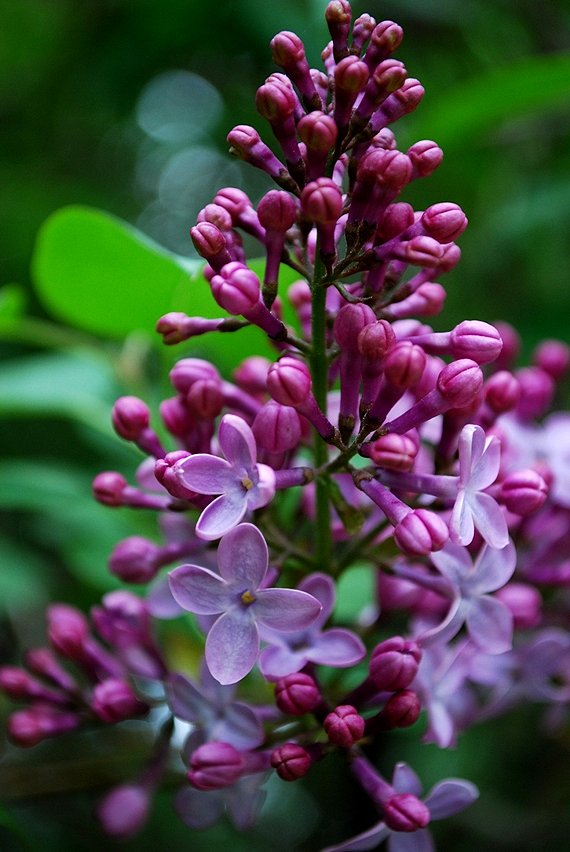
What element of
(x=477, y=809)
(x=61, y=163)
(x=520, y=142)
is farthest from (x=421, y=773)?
(x=61, y=163)

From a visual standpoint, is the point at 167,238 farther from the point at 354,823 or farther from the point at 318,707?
the point at 318,707

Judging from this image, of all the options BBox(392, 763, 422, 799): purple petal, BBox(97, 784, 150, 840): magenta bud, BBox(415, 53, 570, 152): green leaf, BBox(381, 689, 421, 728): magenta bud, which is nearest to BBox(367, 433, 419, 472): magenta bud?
BBox(381, 689, 421, 728): magenta bud

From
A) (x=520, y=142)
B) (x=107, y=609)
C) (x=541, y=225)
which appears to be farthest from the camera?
(x=520, y=142)

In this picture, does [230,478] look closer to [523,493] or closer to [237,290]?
[237,290]

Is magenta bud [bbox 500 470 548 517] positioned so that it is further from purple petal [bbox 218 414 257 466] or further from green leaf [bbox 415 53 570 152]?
green leaf [bbox 415 53 570 152]

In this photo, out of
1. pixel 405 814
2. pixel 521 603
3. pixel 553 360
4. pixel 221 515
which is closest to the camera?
pixel 221 515

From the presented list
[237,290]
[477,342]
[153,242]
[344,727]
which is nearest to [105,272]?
[153,242]
